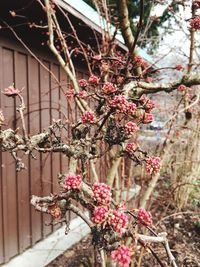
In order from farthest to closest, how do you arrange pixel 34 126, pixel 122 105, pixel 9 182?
1. pixel 34 126
2. pixel 9 182
3. pixel 122 105

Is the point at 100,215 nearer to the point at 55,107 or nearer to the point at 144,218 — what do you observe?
the point at 144,218

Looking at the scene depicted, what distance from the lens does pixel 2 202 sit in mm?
3221

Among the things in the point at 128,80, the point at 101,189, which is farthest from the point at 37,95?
the point at 101,189

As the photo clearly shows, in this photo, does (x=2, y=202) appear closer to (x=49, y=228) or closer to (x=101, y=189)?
(x=49, y=228)

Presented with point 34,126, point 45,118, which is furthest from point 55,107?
point 34,126

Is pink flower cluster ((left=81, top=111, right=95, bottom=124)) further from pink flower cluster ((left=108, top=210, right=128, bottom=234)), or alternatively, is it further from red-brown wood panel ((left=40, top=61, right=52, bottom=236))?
red-brown wood panel ((left=40, top=61, right=52, bottom=236))

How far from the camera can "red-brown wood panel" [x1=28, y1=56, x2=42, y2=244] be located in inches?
146

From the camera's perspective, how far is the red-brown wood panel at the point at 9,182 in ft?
10.7

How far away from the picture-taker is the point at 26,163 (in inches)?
144

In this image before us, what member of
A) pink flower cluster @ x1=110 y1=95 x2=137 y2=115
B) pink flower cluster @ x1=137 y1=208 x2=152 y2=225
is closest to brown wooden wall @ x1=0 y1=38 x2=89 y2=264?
pink flower cluster @ x1=110 y1=95 x2=137 y2=115

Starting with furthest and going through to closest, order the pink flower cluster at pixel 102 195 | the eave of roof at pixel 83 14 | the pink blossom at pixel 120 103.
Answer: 1. the eave of roof at pixel 83 14
2. the pink blossom at pixel 120 103
3. the pink flower cluster at pixel 102 195

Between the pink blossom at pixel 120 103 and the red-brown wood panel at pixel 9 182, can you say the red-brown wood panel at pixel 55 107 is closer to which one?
the red-brown wood panel at pixel 9 182

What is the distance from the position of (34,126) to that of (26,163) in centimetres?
42

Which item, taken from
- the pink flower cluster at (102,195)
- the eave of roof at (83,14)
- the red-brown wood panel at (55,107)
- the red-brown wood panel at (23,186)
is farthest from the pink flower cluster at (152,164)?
the red-brown wood panel at (55,107)
